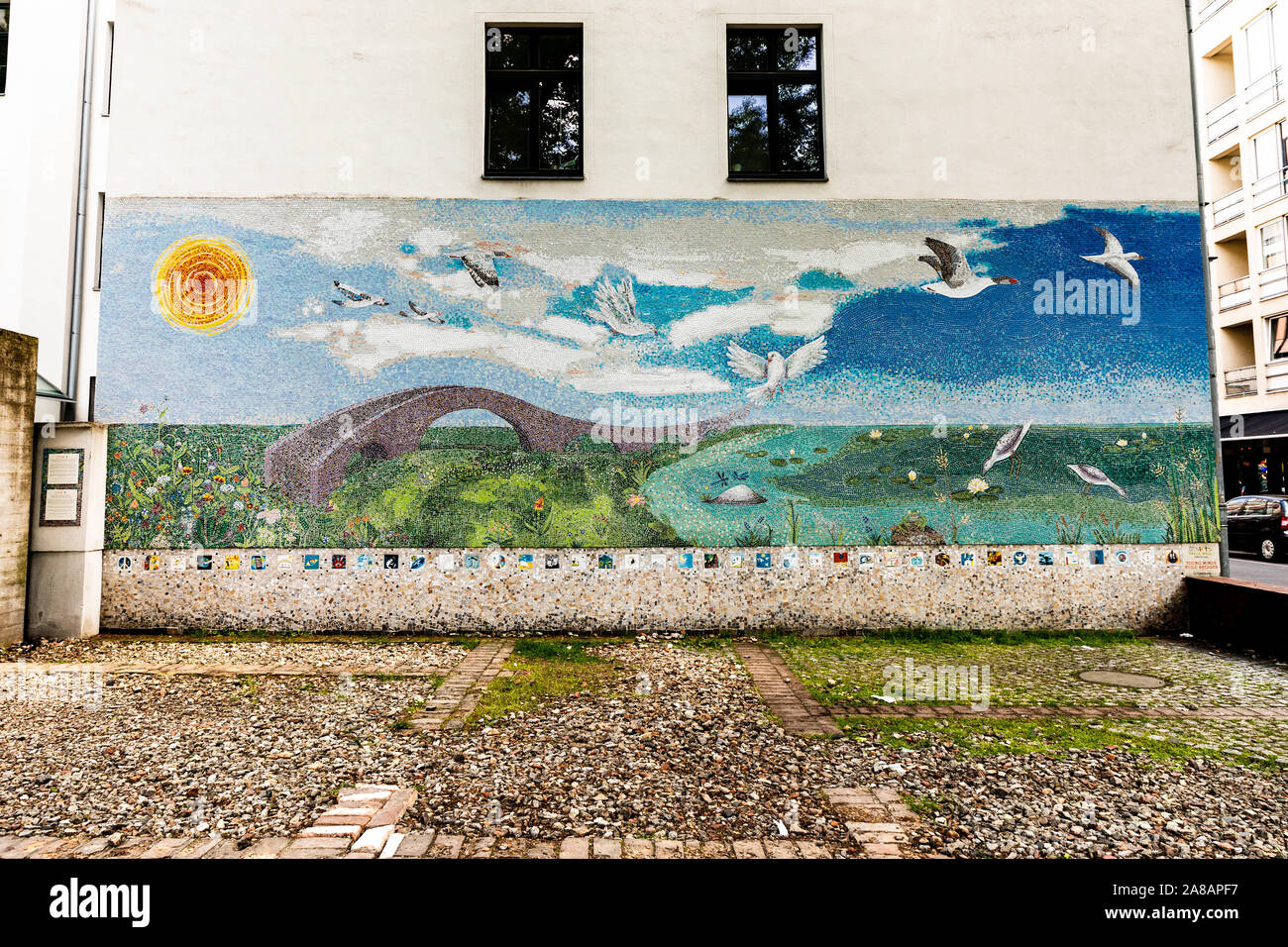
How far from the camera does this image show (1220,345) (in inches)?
893

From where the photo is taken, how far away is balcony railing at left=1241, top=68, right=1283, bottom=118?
20031mm

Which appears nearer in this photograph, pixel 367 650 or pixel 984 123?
pixel 367 650

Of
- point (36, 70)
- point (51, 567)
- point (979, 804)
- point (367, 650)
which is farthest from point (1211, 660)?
point (36, 70)

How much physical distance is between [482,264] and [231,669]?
4.82 meters

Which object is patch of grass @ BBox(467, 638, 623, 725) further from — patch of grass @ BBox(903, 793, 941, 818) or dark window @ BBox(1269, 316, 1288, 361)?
dark window @ BBox(1269, 316, 1288, 361)

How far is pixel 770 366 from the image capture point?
7156 millimetres

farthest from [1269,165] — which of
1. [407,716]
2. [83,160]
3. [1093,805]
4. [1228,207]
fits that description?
[83,160]

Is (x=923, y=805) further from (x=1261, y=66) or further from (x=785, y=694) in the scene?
(x=1261, y=66)

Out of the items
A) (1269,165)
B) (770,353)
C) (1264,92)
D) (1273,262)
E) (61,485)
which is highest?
(1264,92)

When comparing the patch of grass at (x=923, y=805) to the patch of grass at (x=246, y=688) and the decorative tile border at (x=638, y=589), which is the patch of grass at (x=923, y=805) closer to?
the decorative tile border at (x=638, y=589)

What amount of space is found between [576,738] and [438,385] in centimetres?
447

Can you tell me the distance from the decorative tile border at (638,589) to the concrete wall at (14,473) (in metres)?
Answer: 0.70

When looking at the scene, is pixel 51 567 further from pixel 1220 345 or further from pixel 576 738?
pixel 1220 345

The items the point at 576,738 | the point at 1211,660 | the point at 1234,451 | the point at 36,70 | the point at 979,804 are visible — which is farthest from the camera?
the point at 1234,451
